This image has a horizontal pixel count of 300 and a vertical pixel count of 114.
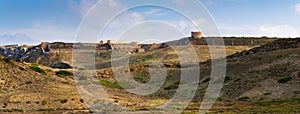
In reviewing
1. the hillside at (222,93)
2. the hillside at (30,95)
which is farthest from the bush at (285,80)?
the hillside at (30,95)

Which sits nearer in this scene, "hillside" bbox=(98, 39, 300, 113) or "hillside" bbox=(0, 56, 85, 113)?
"hillside" bbox=(0, 56, 85, 113)

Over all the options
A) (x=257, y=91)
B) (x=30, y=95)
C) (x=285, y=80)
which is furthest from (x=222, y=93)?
(x=30, y=95)

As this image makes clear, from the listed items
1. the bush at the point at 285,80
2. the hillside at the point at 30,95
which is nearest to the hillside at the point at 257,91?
the bush at the point at 285,80

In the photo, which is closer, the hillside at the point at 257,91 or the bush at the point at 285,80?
the hillside at the point at 257,91

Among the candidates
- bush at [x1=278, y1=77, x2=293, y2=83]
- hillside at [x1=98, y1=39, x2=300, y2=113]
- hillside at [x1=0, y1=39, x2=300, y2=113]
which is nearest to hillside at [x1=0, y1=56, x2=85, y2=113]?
hillside at [x1=0, y1=39, x2=300, y2=113]

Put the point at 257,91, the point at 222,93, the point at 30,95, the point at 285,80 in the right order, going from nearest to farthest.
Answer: the point at 30,95, the point at 257,91, the point at 285,80, the point at 222,93

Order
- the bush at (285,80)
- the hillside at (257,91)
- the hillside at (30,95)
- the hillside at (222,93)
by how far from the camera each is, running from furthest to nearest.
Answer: the bush at (285,80)
the hillside at (257,91)
the hillside at (30,95)
the hillside at (222,93)

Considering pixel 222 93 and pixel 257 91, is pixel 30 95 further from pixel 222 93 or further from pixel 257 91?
pixel 257 91

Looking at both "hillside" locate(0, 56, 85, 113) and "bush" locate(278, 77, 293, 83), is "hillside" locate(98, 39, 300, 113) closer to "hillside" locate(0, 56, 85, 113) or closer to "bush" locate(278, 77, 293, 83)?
"bush" locate(278, 77, 293, 83)

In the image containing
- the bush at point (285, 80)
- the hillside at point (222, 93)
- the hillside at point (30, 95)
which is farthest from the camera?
the bush at point (285, 80)

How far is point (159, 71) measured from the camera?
113562 millimetres

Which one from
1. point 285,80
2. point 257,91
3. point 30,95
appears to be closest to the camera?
point 30,95

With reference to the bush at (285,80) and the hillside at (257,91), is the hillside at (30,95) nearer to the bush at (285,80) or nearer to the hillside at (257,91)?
the hillside at (257,91)

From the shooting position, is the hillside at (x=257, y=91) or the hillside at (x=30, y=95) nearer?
the hillside at (x=30, y=95)
